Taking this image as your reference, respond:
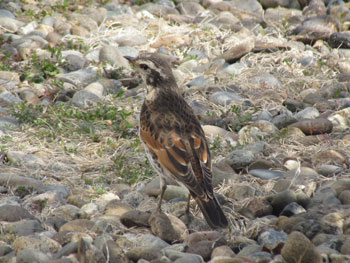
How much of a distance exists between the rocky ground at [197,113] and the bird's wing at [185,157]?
1.48ft

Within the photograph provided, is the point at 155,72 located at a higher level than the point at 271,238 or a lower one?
higher

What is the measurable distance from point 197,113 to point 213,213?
4040 millimetres

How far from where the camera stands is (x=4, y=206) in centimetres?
662

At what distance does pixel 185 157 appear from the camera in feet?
22.3

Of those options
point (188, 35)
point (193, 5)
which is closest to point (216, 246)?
point (188, 35)

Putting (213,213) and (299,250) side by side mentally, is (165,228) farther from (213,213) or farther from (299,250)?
(299,250)

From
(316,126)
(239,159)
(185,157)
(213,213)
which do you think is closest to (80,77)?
(239,159)

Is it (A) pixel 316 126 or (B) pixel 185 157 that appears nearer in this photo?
(B) pixel 185 157

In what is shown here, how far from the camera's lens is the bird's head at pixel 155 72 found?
756cm

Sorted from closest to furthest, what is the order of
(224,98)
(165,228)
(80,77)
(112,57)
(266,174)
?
(165,228) < (266,174) < (224,98) < (80,77) < (112,57)

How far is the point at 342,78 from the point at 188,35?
11.2ft

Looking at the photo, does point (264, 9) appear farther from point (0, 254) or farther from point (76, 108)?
point (0, 254)

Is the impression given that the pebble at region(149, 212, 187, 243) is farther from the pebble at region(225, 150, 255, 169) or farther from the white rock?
the white rock

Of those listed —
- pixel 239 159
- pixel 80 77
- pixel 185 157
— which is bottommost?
pixel 80 77
